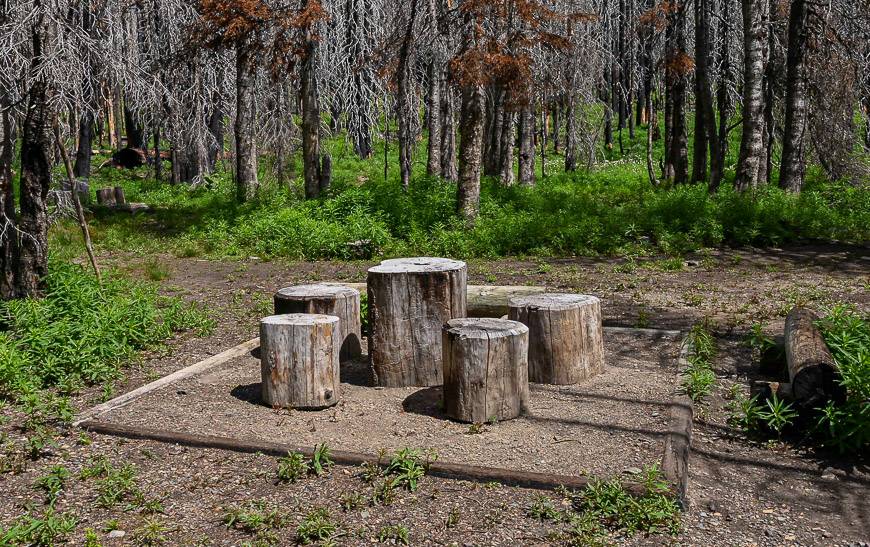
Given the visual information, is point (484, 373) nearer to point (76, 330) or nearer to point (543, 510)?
point (543, 510)

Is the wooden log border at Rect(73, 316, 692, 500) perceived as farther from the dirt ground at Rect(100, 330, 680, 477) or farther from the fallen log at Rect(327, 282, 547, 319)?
the fallen log at Rect(327, 282, 547, 319)

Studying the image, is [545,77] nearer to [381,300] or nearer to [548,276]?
[548,276]

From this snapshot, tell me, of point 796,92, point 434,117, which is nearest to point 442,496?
point 796,92

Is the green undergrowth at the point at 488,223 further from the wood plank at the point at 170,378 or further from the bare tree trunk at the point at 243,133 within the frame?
the wood plank at the point at 170,378

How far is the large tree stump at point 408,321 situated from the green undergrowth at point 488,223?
20.8 feet

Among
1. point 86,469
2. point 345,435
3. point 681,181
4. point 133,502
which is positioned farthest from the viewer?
point 681,181

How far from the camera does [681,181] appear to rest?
710 inches

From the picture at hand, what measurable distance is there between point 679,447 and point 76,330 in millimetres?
4821

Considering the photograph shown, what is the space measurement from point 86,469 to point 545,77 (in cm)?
1621

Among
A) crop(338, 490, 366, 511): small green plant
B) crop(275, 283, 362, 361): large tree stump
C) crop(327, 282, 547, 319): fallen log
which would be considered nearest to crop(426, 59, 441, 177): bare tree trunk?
crop(327, 282, 547, 319): fallen log

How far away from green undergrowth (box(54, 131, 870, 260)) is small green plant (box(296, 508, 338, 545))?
27.9 feet

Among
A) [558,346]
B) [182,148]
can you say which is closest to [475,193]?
[558,346]

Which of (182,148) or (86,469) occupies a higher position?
(182,148)

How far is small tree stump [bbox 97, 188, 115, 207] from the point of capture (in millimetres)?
18812
